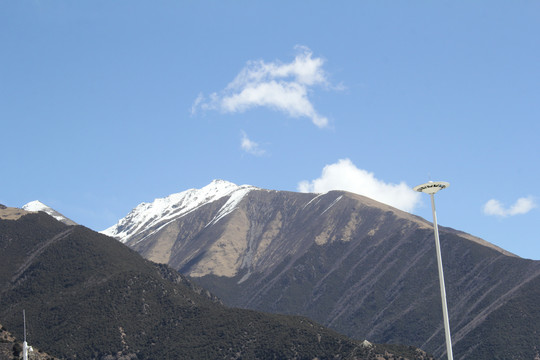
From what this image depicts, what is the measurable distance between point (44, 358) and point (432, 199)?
414 feet

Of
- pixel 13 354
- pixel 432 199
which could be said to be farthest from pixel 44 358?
pixel 432 199

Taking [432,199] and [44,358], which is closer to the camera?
[432,199]

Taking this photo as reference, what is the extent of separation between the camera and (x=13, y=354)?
611 feet

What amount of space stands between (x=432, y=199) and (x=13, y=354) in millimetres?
122761

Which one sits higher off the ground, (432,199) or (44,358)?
(432,199)

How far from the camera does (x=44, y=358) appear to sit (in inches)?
7638

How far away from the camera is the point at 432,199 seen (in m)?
100

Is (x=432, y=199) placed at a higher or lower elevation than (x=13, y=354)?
higher

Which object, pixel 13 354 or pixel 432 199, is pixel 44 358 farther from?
pixel 432 199

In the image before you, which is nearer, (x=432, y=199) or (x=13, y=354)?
(x=432, y=199)

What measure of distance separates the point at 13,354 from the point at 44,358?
9669mm
